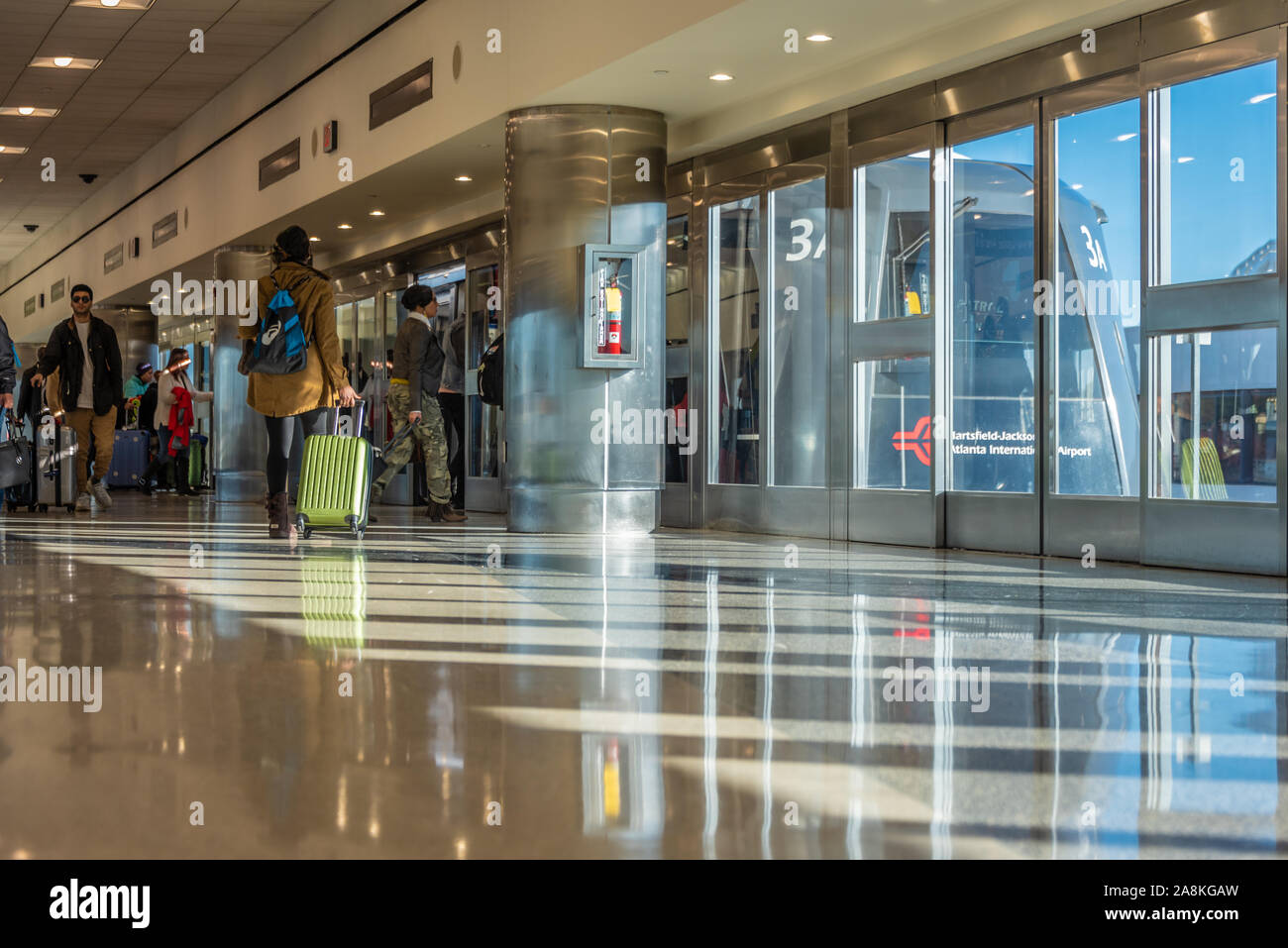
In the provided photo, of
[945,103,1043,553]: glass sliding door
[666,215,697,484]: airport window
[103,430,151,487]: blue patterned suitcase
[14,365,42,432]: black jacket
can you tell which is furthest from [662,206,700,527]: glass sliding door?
[103,430,151,487]: blue patterned suitcase

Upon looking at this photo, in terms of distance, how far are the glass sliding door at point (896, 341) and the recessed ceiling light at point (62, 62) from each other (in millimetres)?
9760

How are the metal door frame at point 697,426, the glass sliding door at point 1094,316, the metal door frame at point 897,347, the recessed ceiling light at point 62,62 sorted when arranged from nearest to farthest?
the glass sliding door at point 1094,316, the metal door frame at point 897,347, the metal door frame at point 697,426, the recessed ceiling light at point 62,62

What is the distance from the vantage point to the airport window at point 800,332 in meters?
10.6

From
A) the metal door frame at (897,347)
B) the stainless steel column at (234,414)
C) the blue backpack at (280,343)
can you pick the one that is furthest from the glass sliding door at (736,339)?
the stainless steel column at (234,414)

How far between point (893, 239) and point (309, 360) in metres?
4.09

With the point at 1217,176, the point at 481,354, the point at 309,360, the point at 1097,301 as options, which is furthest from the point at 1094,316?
the point at 481,354

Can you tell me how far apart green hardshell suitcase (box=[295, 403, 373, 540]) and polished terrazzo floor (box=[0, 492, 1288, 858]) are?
3.01 metres

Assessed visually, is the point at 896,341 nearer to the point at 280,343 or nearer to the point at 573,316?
the point at 573,316

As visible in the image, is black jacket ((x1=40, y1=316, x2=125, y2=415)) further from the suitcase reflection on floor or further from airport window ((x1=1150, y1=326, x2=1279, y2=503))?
airport window ((x1=1150, y1=326, x2=1279, y2=503))

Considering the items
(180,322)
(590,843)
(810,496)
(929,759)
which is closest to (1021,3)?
(810,496)

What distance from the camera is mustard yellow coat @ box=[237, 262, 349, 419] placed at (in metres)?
9.12

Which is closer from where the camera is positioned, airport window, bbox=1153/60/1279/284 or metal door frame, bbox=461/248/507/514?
airport window, bbox=1153/60/1279/284

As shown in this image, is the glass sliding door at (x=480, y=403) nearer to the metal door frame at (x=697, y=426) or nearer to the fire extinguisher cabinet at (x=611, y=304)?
the metal door frame at (x=697, y=426)

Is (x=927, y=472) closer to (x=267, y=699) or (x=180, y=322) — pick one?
(x=267, y=699)
